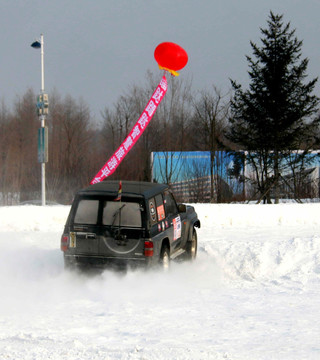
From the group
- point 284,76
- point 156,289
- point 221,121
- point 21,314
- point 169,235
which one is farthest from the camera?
point 221,121

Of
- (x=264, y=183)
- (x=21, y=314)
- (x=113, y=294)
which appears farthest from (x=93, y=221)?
(x=264, y=183)

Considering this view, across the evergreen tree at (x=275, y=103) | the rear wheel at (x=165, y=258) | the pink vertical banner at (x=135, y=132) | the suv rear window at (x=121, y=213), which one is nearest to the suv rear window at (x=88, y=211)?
the suv rear window at (x=121, y=213)

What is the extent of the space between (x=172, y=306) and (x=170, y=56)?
32.8ft

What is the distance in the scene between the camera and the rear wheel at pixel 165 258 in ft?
32.2

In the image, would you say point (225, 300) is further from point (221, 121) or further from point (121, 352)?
A: point (221, 121)

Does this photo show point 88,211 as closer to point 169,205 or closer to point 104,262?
point 104,262

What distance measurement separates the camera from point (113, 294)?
8969 millimetres

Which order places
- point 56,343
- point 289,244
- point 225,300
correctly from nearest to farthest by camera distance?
point 56,343 → point 225,300 → point 289,244

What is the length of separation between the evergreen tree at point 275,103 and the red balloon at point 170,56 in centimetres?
2083

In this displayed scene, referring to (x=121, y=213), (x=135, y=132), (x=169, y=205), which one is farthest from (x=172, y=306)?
(x=135, y=132)

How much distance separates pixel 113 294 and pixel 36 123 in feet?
143

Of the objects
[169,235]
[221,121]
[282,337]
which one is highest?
[221,121]

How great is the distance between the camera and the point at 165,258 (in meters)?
9.99

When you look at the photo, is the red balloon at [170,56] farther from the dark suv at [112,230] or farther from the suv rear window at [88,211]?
the suv rear window at [88,211]
